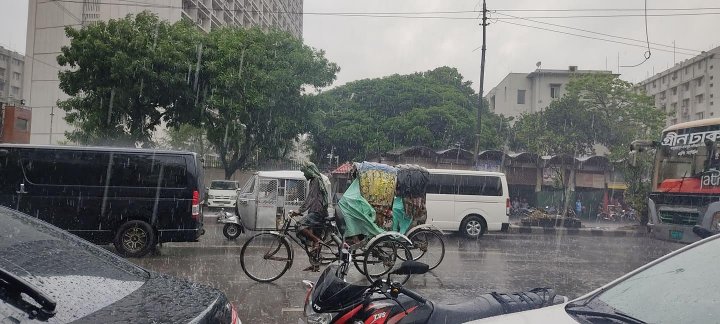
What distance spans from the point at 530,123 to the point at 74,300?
29.3m

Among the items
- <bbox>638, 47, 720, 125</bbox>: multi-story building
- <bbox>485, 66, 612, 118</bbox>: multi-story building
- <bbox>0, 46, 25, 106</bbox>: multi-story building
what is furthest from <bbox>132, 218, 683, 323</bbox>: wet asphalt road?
<bbox>0, 46, 25, 106</bbox>: multi-story building

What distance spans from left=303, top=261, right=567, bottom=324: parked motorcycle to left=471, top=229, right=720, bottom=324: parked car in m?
0.67

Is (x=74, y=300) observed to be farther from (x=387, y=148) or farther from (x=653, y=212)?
(x=387, y=148)

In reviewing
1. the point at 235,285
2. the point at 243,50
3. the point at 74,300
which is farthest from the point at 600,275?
the point at 243,50

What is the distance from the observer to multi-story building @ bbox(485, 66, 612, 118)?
46.2 meters

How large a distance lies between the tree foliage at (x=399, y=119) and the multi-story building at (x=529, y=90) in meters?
7.21

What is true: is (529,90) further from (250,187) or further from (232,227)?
(232,227)

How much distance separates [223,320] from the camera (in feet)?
8.11

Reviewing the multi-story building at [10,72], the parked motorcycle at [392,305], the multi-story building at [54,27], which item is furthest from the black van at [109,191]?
the multi-story building at [10,72]

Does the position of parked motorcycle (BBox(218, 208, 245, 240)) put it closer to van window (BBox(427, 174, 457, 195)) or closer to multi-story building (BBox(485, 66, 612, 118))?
van window (BBox(427, 174, 457, 195))

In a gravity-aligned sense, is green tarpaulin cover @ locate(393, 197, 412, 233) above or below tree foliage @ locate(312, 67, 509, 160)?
below

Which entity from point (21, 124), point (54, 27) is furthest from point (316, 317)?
point (54, 27)

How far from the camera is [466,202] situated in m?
14.8

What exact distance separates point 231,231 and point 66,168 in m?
4.45
